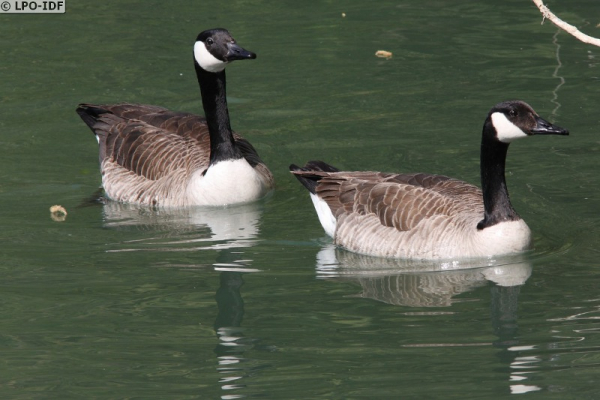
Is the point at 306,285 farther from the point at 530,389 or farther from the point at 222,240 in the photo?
the point at 530,389

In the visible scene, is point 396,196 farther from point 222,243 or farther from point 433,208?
point 222,243

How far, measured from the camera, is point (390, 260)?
11039 millimetres

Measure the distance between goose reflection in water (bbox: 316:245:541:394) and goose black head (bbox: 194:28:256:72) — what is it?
2.56 meters

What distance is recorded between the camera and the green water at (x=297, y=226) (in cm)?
840

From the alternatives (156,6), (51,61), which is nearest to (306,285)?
(51,61)

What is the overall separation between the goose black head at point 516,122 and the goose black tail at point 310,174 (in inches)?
91.1

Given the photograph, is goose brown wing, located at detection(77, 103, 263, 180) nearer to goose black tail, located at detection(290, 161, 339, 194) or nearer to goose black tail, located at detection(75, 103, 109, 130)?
goose black tail, located at detection(75, 103, 109, 130)

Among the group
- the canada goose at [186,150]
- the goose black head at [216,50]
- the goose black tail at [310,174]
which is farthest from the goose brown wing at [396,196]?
the goose black head at [216,50]

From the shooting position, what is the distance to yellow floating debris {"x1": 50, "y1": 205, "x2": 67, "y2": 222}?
12469 mm

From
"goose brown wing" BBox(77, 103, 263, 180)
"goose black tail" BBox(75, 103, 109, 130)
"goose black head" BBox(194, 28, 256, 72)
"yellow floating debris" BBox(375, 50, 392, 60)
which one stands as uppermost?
"goose black head" BBox(194, 28, 256, 72)

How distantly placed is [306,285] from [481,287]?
1552 mm

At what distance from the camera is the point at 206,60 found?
12.8m

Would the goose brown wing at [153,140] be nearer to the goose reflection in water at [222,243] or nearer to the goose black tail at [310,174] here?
the goose reflection in water at [222,243]

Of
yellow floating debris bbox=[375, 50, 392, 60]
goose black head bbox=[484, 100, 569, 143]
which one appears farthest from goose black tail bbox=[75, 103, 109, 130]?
goose black head bbox=[484, 100, 569, 143]
